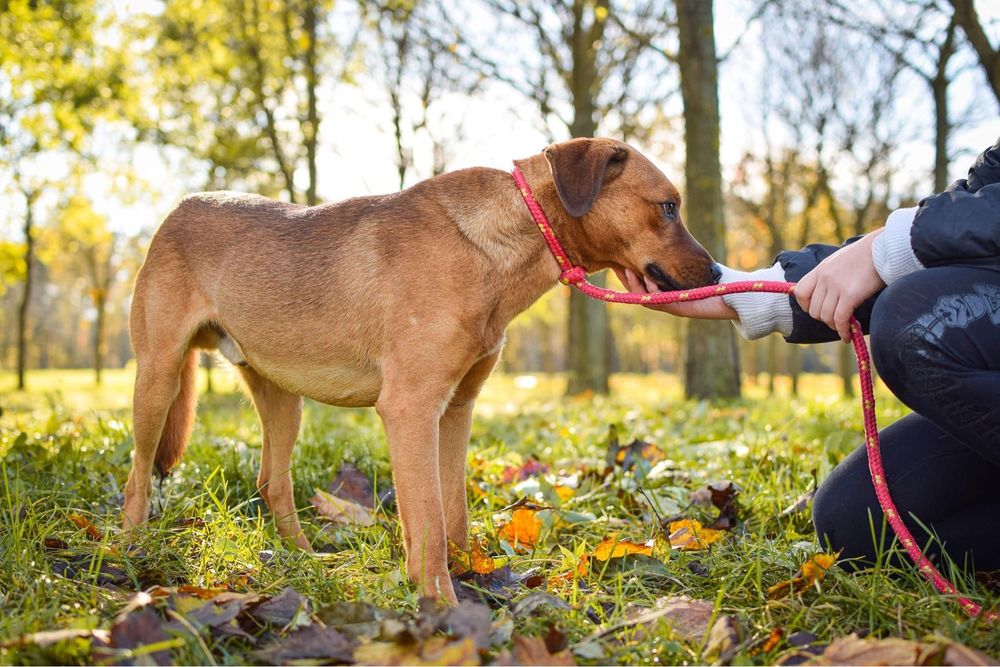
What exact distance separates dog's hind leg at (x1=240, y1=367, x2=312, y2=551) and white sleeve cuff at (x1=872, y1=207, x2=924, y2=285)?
272cm

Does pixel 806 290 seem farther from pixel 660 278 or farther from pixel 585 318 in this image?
pixel 585 318

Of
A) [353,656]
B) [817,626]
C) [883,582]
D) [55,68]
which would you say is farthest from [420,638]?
[55,68]

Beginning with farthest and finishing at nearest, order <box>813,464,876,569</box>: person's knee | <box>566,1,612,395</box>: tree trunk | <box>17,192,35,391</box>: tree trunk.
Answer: <box>17,192,35,391</box>: tree trunk < <box>566,1,612,395</box>: tree trunk < <box>813,464,876,569</box>: person's knee

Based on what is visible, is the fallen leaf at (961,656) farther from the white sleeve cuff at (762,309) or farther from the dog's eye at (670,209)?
the dog's eye at (670,209)

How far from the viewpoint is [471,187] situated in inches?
130

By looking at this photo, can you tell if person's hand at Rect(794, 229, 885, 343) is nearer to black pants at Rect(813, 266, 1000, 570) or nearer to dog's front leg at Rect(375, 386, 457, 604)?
black pants at Rect(813, 266, 1000, 570)

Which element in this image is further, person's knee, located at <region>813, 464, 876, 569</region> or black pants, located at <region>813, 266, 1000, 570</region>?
person's knee, located at <region>813, 464, 876, 569</region>

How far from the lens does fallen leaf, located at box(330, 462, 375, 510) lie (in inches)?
166

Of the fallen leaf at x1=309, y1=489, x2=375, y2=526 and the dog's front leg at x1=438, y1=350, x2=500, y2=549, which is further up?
the dog's front leg at x1=438, y1=350, x2=500, y2=549

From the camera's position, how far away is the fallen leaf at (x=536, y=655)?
6.33 feet

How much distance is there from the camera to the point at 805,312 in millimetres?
2934

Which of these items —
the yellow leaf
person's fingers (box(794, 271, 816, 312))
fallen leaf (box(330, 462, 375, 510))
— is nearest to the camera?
person's fingers (box(794, 271, 816, 312))

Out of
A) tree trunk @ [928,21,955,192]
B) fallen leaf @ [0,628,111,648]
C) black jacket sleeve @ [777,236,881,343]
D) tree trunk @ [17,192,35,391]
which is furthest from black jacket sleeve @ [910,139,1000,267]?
tree trunk @ [17,192,35,391]

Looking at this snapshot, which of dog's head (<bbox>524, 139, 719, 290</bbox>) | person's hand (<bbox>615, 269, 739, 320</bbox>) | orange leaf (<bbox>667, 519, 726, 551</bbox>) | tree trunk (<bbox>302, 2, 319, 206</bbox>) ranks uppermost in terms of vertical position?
tree trunk (<bbox>302, 2, 319, 206</bbox>)
